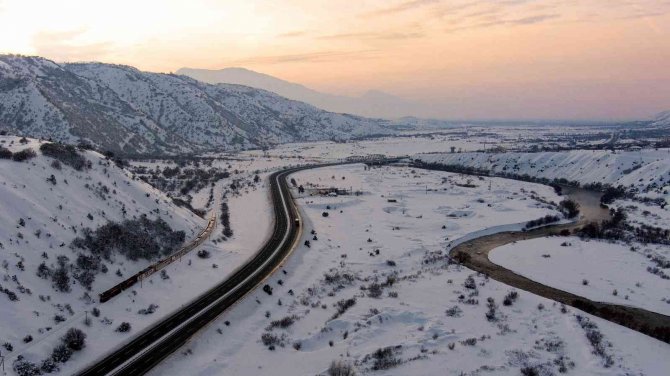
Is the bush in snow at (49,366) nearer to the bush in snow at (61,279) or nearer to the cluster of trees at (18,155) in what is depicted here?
the bush in snow at (61,279)

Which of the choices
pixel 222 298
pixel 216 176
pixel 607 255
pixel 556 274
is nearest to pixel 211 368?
pixel 222 298

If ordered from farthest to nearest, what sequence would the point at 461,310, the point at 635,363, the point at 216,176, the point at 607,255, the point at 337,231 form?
the point at 216,176 → the point at 337,231 → the point at 607,255 → the point at 461,310 → the point at 635,363

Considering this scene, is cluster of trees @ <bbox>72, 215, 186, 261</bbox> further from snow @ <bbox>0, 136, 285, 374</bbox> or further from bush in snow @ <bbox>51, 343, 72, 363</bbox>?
bush in snow @ <bbox>51, 343, 72, 363</bbox>

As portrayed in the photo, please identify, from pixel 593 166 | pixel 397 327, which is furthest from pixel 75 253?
pixel 593 166

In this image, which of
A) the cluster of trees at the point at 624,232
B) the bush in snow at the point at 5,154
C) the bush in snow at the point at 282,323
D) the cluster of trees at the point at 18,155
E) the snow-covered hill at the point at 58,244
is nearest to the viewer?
the snow-covered hill at the point at 58,244

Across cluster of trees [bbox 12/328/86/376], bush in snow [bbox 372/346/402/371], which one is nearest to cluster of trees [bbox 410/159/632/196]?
bush in snow [bbox 372/346/402/371]

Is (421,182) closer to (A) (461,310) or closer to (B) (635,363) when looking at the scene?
(A) (461,310)

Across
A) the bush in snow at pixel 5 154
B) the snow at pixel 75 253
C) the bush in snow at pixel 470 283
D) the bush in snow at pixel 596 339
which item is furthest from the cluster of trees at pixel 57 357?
the bush in snow at pixel 596 339
